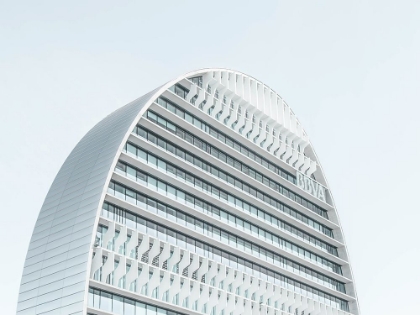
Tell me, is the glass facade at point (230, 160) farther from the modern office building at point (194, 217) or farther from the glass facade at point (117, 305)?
the glass facade at point (117, 305)

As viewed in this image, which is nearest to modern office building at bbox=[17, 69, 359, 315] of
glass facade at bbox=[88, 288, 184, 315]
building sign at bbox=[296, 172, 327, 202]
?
glass facade at bbox=[88, 288, 184, 315]

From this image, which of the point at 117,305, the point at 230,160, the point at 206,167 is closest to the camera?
the point at 117,305

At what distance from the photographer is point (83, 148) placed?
236ft

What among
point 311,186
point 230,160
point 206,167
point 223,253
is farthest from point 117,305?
point 311,186

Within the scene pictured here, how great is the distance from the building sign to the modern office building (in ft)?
0.87

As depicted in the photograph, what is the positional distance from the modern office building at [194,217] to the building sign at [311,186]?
0.26 metres

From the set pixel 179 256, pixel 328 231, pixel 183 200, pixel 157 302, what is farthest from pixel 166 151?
pixel 328 231

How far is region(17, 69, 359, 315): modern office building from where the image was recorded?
62844 millimetres

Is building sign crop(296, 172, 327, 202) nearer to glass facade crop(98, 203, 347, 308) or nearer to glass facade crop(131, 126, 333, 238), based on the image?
glass facade crop(131, 126, 333, 238)

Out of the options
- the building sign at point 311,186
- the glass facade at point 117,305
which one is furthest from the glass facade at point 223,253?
the building sign at point 311,186

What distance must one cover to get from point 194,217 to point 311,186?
2642 centimetres

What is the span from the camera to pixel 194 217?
2992 inches

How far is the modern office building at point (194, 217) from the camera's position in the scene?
2474 inches

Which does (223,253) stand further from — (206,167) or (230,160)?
(230,160)
